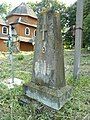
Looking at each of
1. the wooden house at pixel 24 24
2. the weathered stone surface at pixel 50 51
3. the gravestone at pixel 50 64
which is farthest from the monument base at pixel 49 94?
the wooden house at pixel 24 24

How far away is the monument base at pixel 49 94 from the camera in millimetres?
4301

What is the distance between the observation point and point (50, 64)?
4.43m

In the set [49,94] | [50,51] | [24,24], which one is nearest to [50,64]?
[50,51]

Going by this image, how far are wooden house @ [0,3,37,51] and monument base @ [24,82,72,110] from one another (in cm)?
2451

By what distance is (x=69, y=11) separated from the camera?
109 ft

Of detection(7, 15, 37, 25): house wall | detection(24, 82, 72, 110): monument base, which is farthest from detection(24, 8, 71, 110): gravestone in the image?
detection(7, 15, 37, 25): house wall

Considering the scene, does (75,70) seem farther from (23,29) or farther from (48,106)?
(23,29)

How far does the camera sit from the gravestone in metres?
4.36

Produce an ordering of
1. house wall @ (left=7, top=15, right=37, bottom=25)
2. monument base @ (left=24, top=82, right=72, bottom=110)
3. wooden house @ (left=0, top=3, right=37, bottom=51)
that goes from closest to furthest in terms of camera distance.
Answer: monument base @ (left=24, top=82, right=72, bottom=110)
wooden house @ (left=0, top=3, right=37, bottom=51)
house wall @ (left=7, top=15, right=37, bottom=25)

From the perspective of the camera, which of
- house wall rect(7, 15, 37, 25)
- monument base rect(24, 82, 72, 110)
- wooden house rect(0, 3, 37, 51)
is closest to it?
monument base rect(24, 82, 72, 110)

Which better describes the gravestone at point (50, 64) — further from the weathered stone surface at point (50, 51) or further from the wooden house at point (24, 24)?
the wooden house at point (24, 24)

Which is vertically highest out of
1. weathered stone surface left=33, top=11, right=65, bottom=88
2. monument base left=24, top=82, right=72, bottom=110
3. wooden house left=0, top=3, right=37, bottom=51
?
wooden house left=0, top=3, right=37, bottom=51

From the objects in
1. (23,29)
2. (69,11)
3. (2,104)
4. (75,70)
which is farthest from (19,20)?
(2,104)

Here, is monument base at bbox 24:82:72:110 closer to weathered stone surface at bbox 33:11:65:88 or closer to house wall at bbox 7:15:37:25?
weathered stone surface at bbox 33:11:65:88
